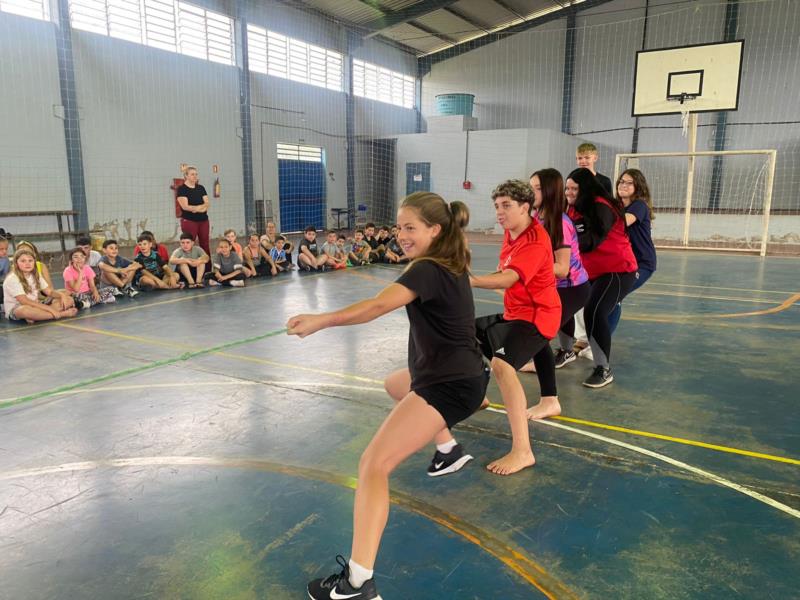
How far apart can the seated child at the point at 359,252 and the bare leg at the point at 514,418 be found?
30.3 feet

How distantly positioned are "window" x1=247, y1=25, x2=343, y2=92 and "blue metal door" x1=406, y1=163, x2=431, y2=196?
388cm

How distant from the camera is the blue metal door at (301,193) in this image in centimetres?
1947

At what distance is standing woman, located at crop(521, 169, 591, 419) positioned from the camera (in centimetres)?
383

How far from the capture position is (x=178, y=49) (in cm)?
1576

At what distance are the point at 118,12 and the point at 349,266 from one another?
870 cm

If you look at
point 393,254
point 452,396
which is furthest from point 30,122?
point 452,396

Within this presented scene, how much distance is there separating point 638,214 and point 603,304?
87 cm

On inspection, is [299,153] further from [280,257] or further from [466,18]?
[280,257]

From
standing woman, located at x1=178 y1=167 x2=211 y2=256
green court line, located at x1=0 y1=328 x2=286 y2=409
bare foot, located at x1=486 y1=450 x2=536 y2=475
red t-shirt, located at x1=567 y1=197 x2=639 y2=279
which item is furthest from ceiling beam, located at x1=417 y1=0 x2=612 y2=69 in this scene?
bare foot, located at x1=486 y1=450 x2=536 y2=475

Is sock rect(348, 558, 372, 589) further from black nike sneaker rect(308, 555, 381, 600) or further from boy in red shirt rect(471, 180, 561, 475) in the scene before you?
boy in red shirt rect(471, 180, 561, 475)

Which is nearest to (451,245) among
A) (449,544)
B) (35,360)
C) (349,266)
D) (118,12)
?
(449,544)

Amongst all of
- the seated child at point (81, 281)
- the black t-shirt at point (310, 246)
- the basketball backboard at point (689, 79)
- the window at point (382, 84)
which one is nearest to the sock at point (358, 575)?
the seated child at point (81, 281)

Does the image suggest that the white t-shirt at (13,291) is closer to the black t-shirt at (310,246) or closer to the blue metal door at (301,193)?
the black t-shirt at (310,246)

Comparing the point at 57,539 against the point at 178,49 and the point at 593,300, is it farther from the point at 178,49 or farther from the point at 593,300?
the point at 178,49
